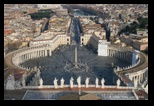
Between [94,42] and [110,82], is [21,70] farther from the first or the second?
[94,42]

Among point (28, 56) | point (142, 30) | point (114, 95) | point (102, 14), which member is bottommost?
point (114, 95)

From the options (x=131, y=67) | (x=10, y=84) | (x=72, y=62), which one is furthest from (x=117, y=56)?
(x=10, y=84)

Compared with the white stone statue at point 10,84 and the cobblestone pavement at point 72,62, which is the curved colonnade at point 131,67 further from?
the white stone statue at point 10,84

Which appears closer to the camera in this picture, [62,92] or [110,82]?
[62,92]

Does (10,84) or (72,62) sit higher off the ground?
(72,62)

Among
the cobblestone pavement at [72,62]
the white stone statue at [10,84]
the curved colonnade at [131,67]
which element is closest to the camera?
the white stone statue at [10,84]

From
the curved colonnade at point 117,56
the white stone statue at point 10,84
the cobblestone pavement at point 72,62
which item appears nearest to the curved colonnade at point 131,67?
the curved colonnade at point 117,56

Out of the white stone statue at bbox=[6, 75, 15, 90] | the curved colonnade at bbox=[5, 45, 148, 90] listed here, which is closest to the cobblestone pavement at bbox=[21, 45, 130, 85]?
the curved colonnade at bbox=[5, 45, 148, 90]

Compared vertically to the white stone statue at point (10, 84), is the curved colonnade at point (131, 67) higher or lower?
higher

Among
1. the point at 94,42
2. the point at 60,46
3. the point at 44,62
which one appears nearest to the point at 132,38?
the point at 94,42

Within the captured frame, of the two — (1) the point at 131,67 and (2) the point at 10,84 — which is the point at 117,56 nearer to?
(1) the point at 131,67
